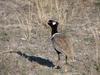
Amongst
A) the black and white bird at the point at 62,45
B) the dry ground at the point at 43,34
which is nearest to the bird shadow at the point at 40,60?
the dry ground at the point at 43,34

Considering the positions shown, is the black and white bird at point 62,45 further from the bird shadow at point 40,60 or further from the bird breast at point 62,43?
the bird shadow at point 40,60

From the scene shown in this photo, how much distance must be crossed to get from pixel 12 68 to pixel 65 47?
96 centimetres

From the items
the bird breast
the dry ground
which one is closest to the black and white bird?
the bird breast

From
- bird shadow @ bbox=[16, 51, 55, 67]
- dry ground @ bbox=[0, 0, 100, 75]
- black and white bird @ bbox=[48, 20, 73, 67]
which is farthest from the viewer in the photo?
bird shadow @ bbox=[16, 51, 55, 67]

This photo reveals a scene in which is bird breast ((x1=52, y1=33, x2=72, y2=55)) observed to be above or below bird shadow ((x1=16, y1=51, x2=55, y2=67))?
above

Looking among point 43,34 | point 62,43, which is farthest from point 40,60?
point 43,34

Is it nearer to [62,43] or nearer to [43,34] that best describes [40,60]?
[62,43]

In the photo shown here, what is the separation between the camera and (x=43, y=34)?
406 inches

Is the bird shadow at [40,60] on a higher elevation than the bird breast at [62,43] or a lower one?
lower

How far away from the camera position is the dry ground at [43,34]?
27.9 ft

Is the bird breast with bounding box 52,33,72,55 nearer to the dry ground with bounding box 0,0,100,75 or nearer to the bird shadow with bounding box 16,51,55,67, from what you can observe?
the dry ground with bounding box 0,0,100,75

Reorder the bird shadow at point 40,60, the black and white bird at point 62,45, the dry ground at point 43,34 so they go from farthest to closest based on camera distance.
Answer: the bird shadow at point 40,60 < the dry ground at point 43,34 < the black and white bird at point 62,45

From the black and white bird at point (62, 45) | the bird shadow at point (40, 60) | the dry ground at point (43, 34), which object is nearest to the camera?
the black and white bird at point (62, 45)

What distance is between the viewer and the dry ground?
8516 mm
